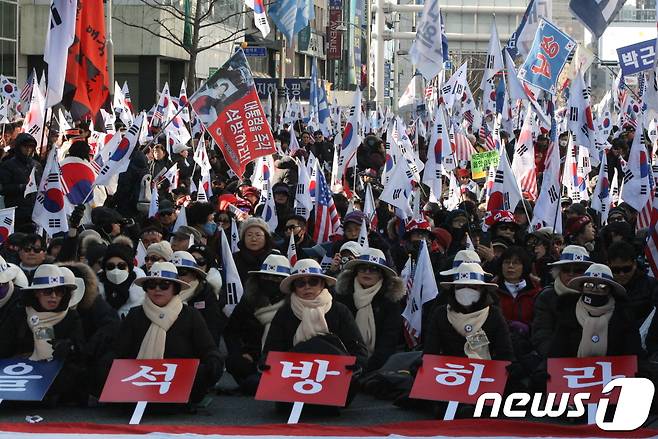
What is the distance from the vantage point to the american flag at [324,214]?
50.4ft

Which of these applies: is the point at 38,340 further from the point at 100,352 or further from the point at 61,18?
the point at 61,18

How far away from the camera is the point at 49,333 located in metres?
9.77

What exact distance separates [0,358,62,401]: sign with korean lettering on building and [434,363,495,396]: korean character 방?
8.45ft

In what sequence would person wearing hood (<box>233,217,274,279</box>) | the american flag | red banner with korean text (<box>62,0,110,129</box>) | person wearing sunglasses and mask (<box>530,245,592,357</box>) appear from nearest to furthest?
person wearing sunglasses and mask (<box>530,245,592,357</box>) < person wearing hood (<box>233,217,274,279</box>) < red banner with korean text (<box>62,0,110,129</box>) < the american flag

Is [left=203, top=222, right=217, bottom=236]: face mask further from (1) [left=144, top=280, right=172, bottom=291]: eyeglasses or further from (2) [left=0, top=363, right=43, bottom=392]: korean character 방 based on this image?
(2) [left=0, top=363, right=43, bottom=392]: korean character 방

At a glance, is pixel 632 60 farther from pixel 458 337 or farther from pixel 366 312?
pixel 458 337

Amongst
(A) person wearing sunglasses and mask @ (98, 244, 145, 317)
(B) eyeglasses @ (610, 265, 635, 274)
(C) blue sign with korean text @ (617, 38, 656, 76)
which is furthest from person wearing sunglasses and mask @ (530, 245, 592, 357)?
(C) blue sign with korean text @ (617, 38, 656, 76)

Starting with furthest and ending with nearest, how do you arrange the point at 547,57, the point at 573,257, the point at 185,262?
the point at 547,57, the point at 185,262, the point at 573,257

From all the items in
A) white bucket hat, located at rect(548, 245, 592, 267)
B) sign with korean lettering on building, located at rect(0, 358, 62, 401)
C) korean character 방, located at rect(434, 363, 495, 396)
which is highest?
white bucket hat, located at rect(548, 245, 592, 267)

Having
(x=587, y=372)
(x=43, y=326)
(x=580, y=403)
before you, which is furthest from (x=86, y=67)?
(x=580, y=403)

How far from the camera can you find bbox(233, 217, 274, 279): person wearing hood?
12.5 meters

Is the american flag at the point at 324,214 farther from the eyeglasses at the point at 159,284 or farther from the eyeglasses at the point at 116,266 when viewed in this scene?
the eyeglasses at the point at 159,284

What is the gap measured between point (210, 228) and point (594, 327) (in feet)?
17.9

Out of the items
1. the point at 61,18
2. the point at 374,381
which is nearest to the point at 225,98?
the point at 61,18
